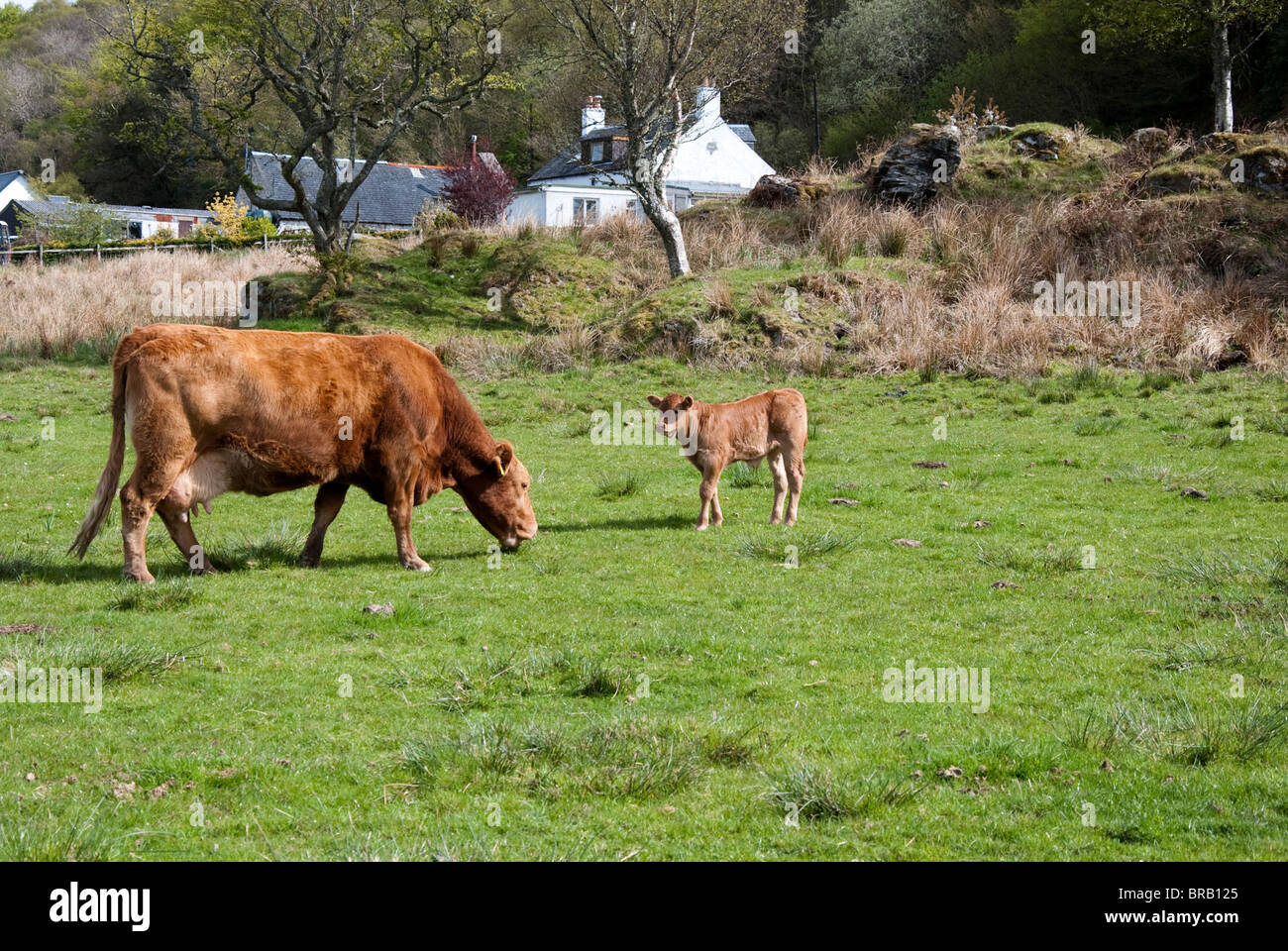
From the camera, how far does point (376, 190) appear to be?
78188 millimetres

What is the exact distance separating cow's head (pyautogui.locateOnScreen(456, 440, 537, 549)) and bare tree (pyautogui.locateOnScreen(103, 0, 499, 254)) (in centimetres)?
2927

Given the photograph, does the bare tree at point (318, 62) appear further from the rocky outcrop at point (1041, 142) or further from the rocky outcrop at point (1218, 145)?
the rocky outcrop at point (1218, 145)

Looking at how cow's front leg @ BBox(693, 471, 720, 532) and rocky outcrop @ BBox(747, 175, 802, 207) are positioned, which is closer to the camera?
cow's front leg @ BBox(693, 471, 720, 532)

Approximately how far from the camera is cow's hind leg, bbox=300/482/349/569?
11203 mm

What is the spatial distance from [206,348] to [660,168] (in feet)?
77.8

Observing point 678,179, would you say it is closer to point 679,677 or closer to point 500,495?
point 500,495

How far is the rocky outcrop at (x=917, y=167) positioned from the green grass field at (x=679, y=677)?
782 inches

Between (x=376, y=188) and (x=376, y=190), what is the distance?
262mm

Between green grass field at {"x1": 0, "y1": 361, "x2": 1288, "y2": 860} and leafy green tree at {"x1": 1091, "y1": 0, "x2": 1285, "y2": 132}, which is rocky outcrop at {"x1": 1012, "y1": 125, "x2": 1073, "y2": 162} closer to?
leafy green tree at {"x1": 1091, "y1": 0, "x2": 1285, "y2": 132}

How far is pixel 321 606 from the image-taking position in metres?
9.52

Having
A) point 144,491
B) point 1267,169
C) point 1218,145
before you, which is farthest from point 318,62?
point 144,491

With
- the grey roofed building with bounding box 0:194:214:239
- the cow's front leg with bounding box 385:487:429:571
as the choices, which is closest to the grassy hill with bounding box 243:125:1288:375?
the cow's front leg with bounding box 385:487:429:571
